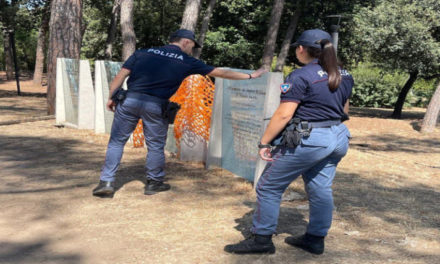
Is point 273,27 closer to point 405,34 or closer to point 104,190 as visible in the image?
point 405,34

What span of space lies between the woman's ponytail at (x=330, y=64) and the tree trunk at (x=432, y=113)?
11.9 meters

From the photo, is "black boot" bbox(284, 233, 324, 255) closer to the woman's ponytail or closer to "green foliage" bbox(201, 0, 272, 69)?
the woman's ponytail

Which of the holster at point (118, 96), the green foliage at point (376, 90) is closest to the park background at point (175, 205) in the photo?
the holster at point (118, 96)

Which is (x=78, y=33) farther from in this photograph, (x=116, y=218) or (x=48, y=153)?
(x=116, y=218)

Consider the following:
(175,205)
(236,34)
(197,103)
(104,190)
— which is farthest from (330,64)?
(236,34)

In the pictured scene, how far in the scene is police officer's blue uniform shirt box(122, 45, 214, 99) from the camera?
4.74 metres

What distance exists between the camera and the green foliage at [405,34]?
1691 cm

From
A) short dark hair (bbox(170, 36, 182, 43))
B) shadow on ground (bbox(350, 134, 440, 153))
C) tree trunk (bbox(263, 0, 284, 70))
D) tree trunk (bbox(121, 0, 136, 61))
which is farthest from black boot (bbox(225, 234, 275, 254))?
tree trunk (bbox(263, 0, 284, 70))

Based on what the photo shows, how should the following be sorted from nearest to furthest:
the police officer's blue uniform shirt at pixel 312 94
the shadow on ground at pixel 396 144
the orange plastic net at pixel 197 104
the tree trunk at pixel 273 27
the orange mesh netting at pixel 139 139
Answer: the police officer's blue uniform shirt at pixel 312 94 < the orange plastic net at pixel 197 104 < the orange mesh netting at pixel 139 139 < the shadow on ground at pixel 396 144 < the tree trunk at pixel 273 27

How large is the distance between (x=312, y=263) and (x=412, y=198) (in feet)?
8.90

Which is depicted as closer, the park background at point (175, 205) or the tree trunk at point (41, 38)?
the park background at point (175, 205)

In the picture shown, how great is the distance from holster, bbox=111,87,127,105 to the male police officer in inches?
1.3

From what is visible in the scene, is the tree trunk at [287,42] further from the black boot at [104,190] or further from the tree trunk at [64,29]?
the black boot at [104,190]

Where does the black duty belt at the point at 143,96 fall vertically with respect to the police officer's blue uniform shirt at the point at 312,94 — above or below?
below
